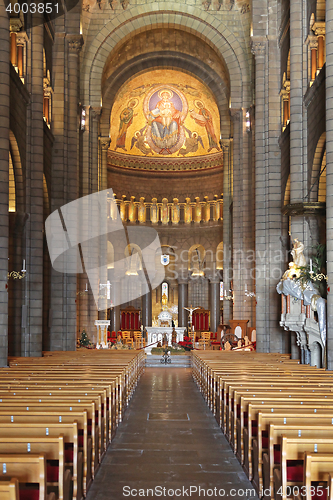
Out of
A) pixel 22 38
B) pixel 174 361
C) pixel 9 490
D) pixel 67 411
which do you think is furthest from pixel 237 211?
pixel 9 490

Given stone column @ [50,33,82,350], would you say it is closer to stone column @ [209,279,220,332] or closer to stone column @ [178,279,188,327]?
stone column @ [178,279,188,327]

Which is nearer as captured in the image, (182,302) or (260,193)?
(260,193)

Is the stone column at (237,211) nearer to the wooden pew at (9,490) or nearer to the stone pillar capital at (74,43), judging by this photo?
the stone pillar capital at (74,43)

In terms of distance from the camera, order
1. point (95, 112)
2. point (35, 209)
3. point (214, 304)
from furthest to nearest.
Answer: point (214, 304) < point (95, 112) < point (35, 209)

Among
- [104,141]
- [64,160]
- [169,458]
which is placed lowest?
[169,458]

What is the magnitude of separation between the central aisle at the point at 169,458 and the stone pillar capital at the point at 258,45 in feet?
53.7

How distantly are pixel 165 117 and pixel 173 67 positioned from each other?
6.74 m

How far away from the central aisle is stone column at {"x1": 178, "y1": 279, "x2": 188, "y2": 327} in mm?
29550

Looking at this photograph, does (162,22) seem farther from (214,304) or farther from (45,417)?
(45,417)

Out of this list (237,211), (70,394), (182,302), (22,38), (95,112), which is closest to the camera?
(70,394)

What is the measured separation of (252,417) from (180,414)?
18.1 feet

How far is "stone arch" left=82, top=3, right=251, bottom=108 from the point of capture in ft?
99.9

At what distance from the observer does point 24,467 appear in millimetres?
4309

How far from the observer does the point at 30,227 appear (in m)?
18.9
